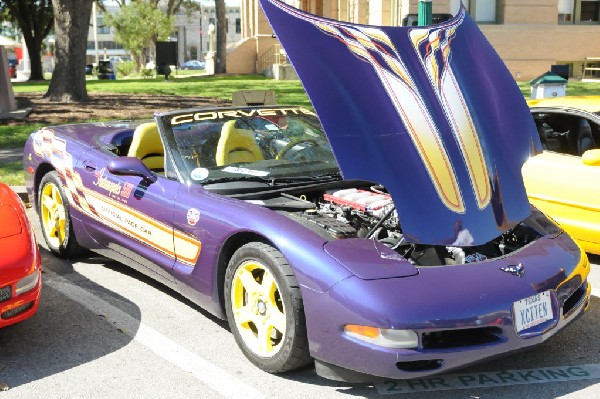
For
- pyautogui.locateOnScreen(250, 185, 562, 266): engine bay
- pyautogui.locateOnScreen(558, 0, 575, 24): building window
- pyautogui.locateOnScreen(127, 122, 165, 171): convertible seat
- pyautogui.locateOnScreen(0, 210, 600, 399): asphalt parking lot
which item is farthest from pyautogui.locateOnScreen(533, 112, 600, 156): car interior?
pyautogui.locateOnScreen(558, 0, 575, 24): building window

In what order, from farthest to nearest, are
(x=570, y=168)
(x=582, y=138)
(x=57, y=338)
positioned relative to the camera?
(x=582, y=138) < (x=570, y=168) < (x=57, y=338)

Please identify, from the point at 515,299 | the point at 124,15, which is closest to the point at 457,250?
the point at 515,299

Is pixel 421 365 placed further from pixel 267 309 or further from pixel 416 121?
pixel 416 121

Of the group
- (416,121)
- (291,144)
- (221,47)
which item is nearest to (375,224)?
(416,121)

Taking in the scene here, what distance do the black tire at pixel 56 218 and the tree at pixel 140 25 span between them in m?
51.1

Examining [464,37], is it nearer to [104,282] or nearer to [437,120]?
[437,120]

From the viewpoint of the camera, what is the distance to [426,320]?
3.46 m

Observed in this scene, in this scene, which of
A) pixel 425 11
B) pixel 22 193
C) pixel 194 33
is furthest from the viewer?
pixel 194 33

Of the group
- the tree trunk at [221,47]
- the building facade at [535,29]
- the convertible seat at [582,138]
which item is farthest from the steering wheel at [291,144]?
the tree trunk at [221,47]

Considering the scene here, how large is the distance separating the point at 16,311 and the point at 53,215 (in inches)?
87.0

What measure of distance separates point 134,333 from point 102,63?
5533 centimetres

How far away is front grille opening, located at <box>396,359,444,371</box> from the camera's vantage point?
11.5 feet

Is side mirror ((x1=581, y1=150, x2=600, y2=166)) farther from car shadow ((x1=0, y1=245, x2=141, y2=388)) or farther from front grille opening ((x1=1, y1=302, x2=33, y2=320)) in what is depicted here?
front grille opening ((x1=1, y1=302, x2=33, y2=320))

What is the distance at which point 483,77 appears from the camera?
14.7 ft
